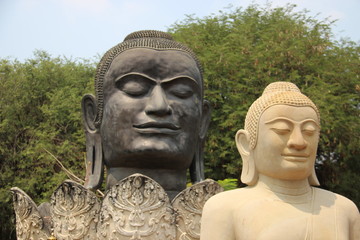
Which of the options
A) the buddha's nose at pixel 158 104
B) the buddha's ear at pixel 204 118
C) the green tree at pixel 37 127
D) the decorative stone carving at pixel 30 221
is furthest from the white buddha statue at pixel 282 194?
the green tree at pixel 37 127

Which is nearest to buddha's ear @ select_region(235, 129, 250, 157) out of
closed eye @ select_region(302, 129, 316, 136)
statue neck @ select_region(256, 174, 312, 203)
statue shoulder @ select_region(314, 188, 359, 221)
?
statue neck @ select_region(256, 174, 312, 203)

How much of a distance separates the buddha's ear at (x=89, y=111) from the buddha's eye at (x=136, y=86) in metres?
0.83

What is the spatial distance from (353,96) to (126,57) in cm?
1102

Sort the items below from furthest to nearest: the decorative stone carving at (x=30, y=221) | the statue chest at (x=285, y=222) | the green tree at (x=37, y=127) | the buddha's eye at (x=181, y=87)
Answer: the green tree at (x=37, y=127), the buddha's eye at (x=181, y=87), the decorative stone carving at (x=30, y=221), the statue chest at (x=285, y=222)

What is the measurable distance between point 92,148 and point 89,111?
1.64ft

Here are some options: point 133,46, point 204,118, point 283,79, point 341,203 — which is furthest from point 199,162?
point 283,79

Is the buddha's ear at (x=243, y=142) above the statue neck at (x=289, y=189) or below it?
above

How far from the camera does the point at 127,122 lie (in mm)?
7070

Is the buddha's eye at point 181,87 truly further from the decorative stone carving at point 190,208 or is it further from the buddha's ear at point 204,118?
the decorative stone carving at point 190,208

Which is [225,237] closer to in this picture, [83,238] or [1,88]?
[83,238]

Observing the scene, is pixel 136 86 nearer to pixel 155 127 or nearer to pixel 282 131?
pixel 155 127

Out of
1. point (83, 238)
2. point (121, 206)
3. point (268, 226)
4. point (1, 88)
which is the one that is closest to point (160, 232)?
point (121, 206)

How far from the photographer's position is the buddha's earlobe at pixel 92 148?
24.9 feet

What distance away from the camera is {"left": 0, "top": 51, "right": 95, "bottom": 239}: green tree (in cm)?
1795
